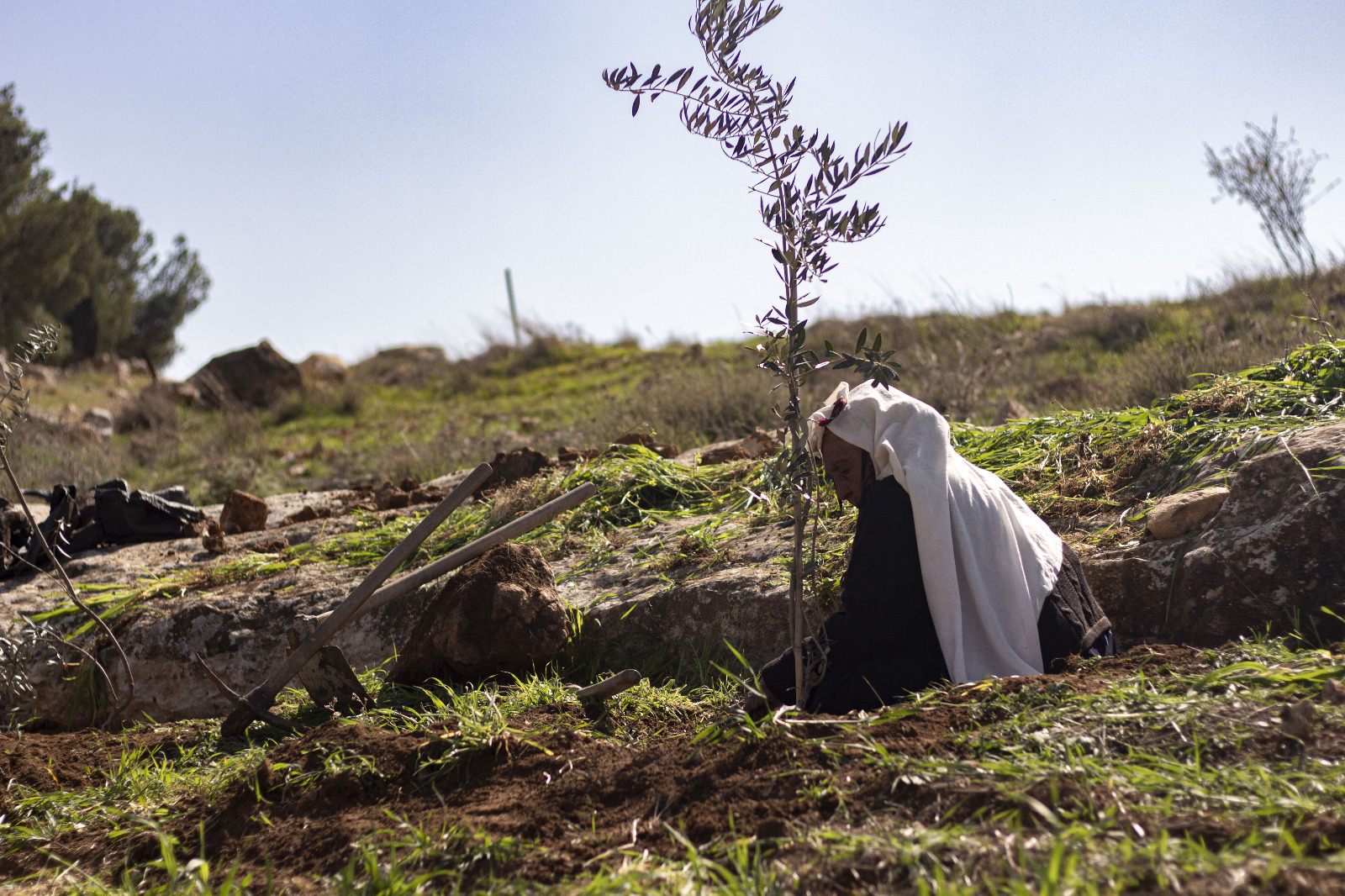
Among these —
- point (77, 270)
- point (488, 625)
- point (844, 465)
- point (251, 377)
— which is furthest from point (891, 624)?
point (77, 270)

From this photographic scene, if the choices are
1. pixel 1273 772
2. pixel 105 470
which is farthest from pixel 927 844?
pixel 105 470

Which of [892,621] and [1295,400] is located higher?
[1295,400]

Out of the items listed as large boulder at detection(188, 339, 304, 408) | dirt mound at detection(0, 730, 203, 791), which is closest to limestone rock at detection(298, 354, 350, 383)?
large boulder at detection(188, 339, 304, 408)

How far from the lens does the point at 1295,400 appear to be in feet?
13.0

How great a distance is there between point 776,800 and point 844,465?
1.37m

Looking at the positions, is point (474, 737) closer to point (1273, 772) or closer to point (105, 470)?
point (1273, 772)

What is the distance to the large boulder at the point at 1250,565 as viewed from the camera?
2.96 meters

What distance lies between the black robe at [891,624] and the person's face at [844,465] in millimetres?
167

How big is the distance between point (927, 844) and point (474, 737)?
141cm

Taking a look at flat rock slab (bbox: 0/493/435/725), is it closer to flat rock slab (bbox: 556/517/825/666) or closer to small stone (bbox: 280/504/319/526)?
flat rock slab (bbox: 556/517/825/666)

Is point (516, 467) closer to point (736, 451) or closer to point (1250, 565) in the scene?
point (736, 451)

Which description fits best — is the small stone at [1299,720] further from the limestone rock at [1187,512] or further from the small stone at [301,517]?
the small stone at [301,517]

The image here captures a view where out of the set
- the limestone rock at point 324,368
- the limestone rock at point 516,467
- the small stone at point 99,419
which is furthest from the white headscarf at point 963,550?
the small stone at point 99,419

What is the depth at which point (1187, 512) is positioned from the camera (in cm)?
336
